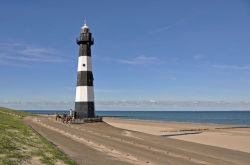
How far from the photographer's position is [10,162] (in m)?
8.51

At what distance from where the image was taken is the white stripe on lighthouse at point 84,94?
1281 inches

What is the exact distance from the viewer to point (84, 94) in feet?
107

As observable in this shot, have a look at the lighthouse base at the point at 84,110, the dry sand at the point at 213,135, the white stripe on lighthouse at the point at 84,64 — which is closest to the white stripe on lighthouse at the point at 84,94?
the lighthouse base at the point at 84,110

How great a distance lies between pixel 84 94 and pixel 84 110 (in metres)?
2.19

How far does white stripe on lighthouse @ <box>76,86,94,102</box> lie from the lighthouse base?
0.55 meters

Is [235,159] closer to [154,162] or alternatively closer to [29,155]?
[154,162]

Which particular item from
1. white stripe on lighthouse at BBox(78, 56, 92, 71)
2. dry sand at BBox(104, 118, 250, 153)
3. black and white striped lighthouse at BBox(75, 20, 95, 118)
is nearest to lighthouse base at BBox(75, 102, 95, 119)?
black and white striped lighthouse at BBox(75, 20, 95, 118)

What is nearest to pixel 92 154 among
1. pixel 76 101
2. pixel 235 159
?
pixel 235 159

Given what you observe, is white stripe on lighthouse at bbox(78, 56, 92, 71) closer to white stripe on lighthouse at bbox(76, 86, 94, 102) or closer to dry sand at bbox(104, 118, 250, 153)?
white stripe on lighthouse at bbox(76, 86, 94, 102)

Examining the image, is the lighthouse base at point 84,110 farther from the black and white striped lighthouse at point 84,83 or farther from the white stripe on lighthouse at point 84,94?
the white stripe on lighthouse at point 84,94

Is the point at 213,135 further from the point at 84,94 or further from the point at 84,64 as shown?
the point at 84,64

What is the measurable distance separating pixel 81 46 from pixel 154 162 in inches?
983

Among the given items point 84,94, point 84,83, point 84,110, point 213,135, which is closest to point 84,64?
point 84,83

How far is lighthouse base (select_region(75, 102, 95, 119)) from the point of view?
32500 millimetres
